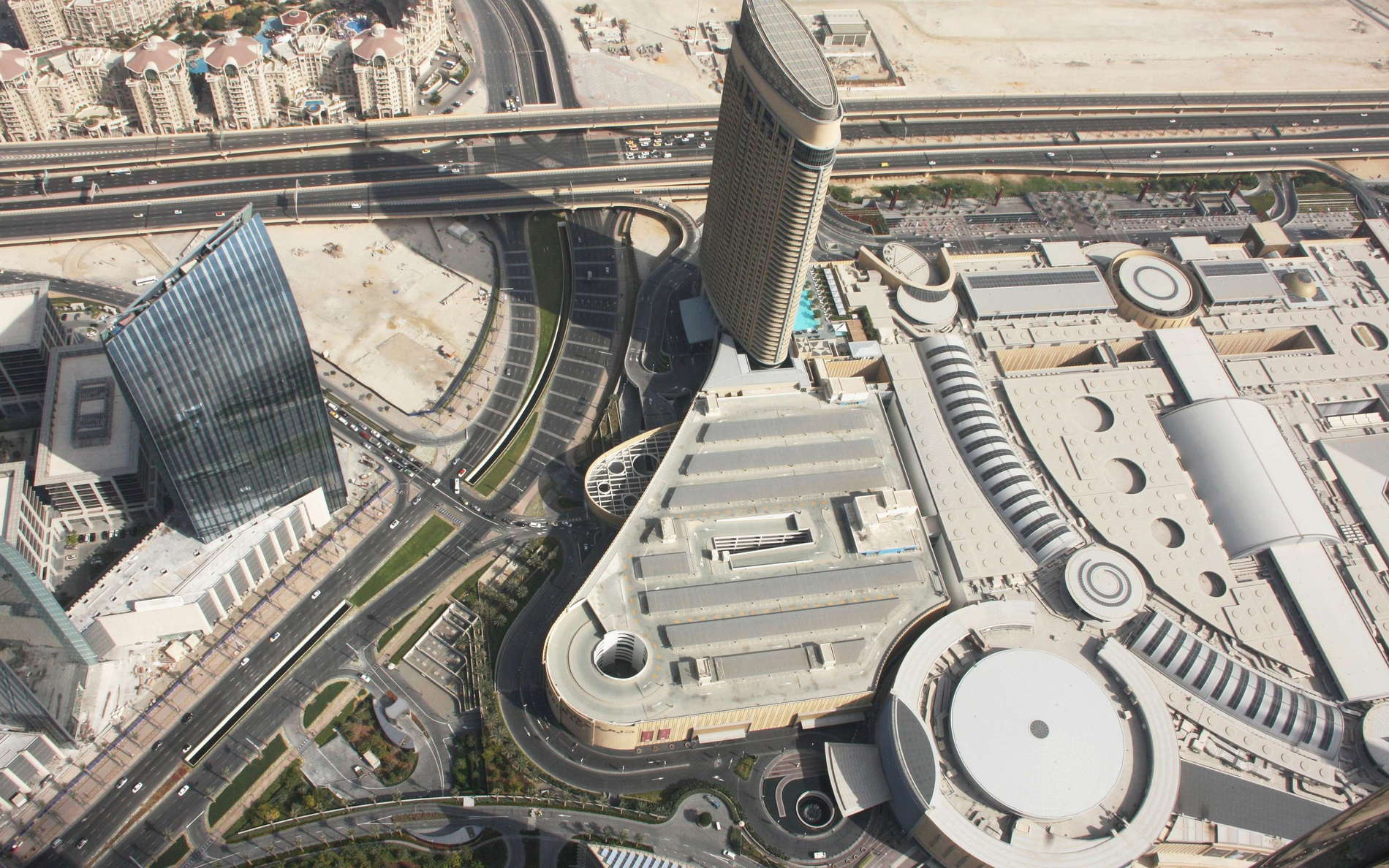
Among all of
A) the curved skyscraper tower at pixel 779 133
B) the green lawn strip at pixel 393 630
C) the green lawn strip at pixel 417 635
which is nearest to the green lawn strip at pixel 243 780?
the green lawn strip at pixel 393 630

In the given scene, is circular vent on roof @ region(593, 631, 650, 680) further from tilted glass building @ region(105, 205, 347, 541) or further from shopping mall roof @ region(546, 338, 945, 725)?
tilted glass building @ region(105, 205, 347, 541)

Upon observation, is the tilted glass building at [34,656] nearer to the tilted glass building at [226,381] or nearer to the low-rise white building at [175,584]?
the low-rise white building at [175,584]

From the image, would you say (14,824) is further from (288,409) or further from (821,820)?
(821,820)

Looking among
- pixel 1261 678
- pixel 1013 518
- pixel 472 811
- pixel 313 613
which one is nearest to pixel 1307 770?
pixel 1261 678

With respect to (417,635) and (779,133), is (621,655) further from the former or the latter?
(779,133)

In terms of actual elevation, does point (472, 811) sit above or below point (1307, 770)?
above

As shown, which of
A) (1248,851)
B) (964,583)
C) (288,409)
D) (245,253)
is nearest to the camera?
(245,253)
